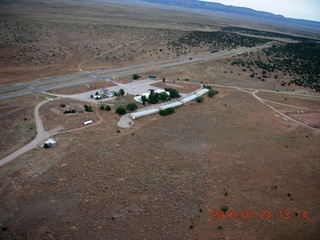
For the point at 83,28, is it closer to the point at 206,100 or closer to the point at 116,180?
the point at 206,100

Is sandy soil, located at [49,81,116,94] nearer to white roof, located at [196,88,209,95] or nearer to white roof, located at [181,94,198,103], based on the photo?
white roof, located at [181,94,198,103]

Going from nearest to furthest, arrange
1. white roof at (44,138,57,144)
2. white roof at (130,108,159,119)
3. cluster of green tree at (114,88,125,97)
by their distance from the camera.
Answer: white roof at (44,138,57,144), white roof at (130,108,159,119), cluster of green tree at (114,88,125,97)

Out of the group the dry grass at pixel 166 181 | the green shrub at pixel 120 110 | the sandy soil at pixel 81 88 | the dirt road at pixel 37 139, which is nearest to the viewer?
the dry grass at pixel 166 181

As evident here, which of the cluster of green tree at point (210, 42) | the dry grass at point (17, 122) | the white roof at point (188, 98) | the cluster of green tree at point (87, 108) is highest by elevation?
the cluster of green tree at point (210, 42)

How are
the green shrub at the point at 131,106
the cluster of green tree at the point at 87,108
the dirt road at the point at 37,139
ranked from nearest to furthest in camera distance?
the dirt road at the point at 37,139
the cluster of green tree at the point at 87,108
the green shrub at the point at 131,106

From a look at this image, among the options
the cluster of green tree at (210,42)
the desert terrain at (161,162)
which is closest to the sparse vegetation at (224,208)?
the desert terrain at (161,162)

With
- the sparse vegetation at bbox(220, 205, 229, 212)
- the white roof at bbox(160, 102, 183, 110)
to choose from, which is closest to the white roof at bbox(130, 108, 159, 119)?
the white roof at bbox(160, 102, 183, 110)

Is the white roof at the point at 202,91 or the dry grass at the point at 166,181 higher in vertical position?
the white roof at the point at 202,91

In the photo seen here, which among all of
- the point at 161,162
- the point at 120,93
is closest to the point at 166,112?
the point at 120,93

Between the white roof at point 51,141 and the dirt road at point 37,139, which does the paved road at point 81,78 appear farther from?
the white roof at point 51,141

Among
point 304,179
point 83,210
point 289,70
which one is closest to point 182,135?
point 304,179

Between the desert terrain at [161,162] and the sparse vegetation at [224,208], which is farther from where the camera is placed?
the sparse vegetation at [224,208]

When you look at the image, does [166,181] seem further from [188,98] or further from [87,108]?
[188,98]
